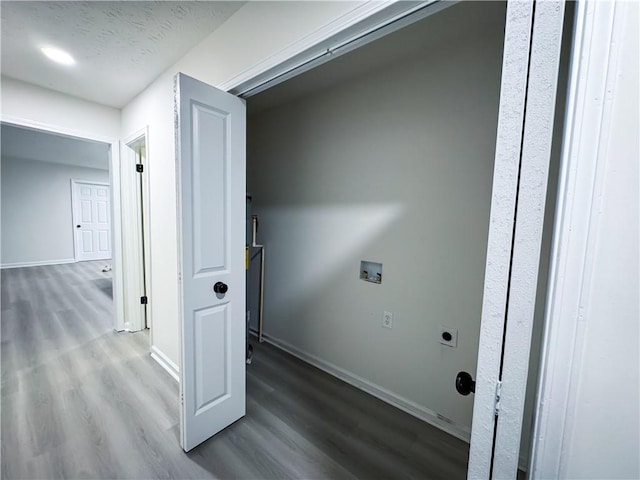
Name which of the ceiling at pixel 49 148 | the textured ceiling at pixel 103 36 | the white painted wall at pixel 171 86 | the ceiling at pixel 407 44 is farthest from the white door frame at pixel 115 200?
the ceiling at pixel 407 44

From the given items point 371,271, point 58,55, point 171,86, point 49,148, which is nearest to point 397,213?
point 371,271

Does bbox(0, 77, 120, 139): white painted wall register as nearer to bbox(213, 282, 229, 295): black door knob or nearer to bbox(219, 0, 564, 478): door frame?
bbox(213, 282, 229, 295): black door knob

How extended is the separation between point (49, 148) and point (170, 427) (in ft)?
19.0

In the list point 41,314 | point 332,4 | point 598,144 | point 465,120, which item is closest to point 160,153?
point 332,4

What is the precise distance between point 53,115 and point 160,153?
1.33m

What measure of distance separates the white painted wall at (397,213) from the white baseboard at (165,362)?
1.01 m

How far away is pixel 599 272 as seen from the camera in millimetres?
433

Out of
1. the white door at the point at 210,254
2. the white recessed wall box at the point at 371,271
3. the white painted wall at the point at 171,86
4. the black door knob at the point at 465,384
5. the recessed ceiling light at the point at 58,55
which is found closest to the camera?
the black door knob at the point at 465,384

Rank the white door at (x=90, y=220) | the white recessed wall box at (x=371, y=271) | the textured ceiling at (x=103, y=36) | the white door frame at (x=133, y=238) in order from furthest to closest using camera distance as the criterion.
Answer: the white door at (x=90, y=220) < the white door frame at (x=133, y=238) < the white recessed wall box at (x=371, y=271) < the textured ceiling at (x=103, y=36)

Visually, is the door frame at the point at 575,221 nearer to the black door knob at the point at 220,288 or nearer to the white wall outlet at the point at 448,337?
the white wall outlet at the point at 448,337

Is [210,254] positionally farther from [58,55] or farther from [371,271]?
[58,55]

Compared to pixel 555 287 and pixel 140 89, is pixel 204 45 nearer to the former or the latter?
pixel 140 89

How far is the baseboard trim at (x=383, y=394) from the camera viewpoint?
5.71 feet

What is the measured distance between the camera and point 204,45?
6.01ft
